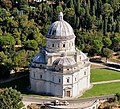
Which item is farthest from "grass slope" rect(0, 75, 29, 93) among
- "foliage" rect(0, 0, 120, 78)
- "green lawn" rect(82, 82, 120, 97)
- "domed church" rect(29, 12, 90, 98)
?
"green lawn" rect(82, 82, 120, 97)

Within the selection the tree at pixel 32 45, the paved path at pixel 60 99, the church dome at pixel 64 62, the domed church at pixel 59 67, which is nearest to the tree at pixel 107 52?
the tree at pixel 32 45

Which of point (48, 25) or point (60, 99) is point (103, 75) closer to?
point (60, 99)

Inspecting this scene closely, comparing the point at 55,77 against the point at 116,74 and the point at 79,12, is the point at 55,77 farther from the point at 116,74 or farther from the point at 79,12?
the point at 79,12

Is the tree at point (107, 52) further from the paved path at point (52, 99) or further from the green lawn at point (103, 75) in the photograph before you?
the paved path at point (52, 99)

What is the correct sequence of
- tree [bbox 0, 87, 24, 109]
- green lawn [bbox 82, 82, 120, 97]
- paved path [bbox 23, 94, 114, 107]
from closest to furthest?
tree [bbox 0, 87, 24, 109] → paved path [bbox 23, 94, 114, 107] → green lawn [bbox 82, 82, 120, 97]

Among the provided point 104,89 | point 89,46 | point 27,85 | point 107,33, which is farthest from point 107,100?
point 107,33

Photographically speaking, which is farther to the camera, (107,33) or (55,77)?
(107,33)

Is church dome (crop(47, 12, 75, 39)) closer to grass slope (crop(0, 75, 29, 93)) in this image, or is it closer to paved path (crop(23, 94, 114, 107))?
paved path (crop(23, 94, 114, 107))

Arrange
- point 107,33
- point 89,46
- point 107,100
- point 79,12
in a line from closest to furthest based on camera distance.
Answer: point 107,100 < point 89,46 < point 107,33 < point 79,12
